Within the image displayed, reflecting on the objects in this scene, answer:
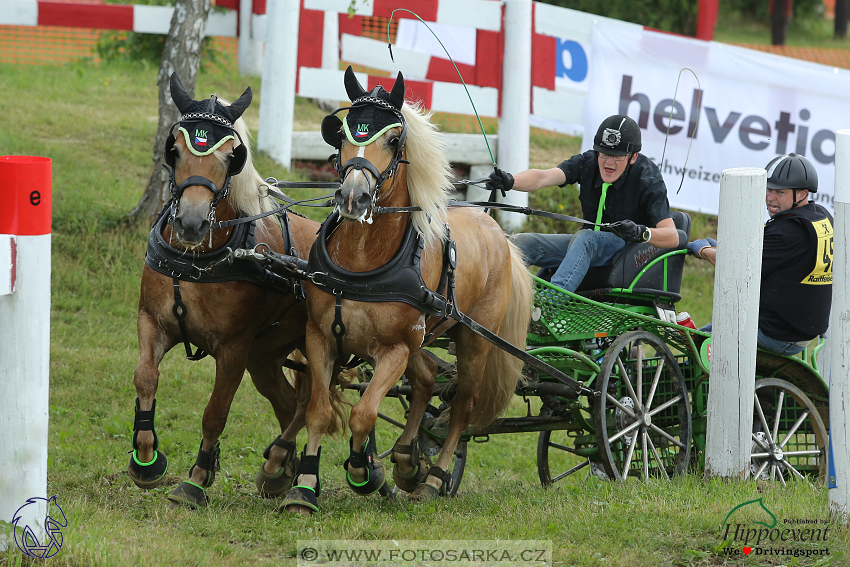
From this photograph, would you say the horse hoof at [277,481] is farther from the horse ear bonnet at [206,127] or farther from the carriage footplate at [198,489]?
the horse ear bonnet at [206,127]

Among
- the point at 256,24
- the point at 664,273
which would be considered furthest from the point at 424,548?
the point at 256,24

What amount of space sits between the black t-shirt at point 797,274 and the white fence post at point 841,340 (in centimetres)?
117

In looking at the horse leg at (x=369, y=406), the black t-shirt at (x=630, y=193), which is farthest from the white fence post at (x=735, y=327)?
the horse leg at (x=369, y=406)

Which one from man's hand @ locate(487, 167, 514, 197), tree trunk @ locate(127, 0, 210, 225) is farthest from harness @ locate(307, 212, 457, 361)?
tree trunk @ locate(127, 0, 210, 225)

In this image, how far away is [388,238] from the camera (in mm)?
4105

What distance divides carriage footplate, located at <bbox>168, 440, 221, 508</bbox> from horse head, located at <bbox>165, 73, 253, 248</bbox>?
119cm

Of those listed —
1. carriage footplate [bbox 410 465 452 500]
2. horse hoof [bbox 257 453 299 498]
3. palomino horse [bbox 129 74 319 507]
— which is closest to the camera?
palomino horse [bbox 129 74 319 507]

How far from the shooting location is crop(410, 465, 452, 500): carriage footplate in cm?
499

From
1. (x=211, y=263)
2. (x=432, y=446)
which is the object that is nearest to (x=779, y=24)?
(x=432, y=446)

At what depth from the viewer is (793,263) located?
5.12 metres

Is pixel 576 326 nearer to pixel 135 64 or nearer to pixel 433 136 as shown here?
pixel 433 136

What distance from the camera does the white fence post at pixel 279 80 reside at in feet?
28.7

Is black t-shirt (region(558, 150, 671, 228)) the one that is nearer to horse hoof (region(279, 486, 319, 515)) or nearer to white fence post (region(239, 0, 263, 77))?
horse hoof (region(279, 486, 319, 515))

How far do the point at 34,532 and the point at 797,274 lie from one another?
411 centimetres
